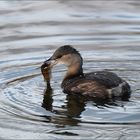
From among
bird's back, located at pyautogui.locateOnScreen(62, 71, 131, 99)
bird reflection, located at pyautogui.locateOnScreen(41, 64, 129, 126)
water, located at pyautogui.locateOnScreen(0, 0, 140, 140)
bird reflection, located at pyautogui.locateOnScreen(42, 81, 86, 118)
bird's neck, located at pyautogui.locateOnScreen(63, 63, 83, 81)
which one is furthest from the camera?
bird's neck, located at pyautogui.locateOnScreen(63, 63, 83, 81)

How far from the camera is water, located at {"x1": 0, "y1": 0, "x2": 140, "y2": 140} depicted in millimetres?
10344

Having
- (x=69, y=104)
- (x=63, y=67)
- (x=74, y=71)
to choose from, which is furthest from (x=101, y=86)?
(x=63, y=67)

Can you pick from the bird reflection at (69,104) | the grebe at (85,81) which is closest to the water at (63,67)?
the bird reflection at (69,104)

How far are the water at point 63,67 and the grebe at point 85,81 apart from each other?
21cm

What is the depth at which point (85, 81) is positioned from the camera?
1201 centimetres

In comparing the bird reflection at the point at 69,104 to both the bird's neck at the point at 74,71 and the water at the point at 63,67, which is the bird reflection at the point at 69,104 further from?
the bird's neck at the point at 74,71

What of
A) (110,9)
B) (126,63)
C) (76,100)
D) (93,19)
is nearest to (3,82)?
(76,100)

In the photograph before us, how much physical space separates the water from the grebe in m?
0.21

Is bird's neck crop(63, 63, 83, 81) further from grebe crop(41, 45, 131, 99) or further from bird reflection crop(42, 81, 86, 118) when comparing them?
bird reflection crop(42, 81, 86, 118)

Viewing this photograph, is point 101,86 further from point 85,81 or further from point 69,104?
point 69,104

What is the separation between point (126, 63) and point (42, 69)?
5.95ft

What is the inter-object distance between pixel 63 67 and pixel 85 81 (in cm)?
173

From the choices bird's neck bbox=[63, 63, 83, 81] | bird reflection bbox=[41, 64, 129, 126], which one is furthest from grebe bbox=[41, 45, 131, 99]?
bird reflection bbox=[41, 64, 129, 126]

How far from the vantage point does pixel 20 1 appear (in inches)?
774
